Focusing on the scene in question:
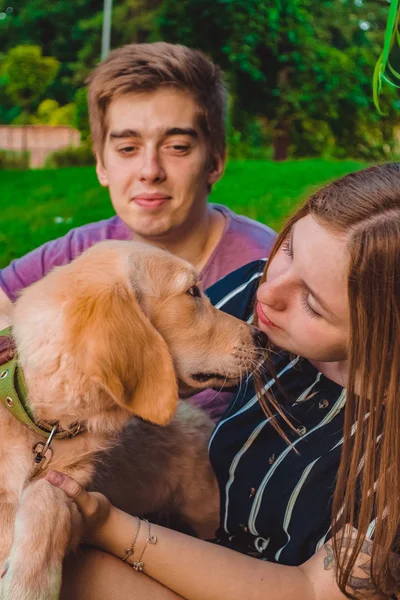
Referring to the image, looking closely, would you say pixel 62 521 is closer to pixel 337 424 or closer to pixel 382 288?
pixel 337 424

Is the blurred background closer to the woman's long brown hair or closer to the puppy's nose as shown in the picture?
the puppy's nose

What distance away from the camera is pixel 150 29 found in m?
7.37

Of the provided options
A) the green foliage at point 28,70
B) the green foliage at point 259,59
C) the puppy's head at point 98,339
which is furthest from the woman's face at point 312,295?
the green foliage at point 28,70

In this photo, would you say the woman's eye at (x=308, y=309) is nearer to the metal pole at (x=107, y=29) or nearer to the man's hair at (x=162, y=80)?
the man's hair at (x=162, y=80)

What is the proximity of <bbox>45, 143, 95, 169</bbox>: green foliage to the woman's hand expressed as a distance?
22.0 ft

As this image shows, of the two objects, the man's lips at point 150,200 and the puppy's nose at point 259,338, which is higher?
the man's lips at point 150,200

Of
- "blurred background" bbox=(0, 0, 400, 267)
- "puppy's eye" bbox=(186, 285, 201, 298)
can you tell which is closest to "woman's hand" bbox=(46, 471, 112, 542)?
"puppy's eye" bbox=(186, 285, 201, 298)

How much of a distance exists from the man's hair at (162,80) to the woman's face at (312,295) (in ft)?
3.87

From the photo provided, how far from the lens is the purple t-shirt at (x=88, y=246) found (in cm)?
298

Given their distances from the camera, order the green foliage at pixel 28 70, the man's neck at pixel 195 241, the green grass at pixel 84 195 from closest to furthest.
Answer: the man's neck at pixel 195 241, the green grass at pixel 84 195, the green foliage at pixel 28 70

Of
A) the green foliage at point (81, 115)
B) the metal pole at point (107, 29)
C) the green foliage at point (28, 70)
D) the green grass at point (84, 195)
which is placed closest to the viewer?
the green grass at point (84, 195)

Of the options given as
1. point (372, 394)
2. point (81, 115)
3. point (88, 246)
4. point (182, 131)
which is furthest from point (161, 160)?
point (81, 115)

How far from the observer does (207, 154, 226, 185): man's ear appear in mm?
3175

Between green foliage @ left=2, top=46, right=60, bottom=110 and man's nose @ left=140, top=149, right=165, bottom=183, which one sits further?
green foliage @ left=2, top=46, right=60, bottom=110
